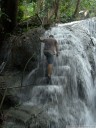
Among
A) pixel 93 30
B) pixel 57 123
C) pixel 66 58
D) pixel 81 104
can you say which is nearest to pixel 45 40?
pixel 66 58

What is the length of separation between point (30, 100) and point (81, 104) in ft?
6.31

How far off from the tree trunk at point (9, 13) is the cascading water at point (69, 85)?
1.88 metres

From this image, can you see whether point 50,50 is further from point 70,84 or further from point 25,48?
point 25,48

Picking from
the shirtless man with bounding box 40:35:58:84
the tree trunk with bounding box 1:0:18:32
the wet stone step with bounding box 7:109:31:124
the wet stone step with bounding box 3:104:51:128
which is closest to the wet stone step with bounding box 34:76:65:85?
the shirtless man with bounding box 40:35:58:84

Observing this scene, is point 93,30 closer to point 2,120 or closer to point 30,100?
point 30,100

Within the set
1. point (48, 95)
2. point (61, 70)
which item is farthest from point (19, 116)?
point (61, 70)

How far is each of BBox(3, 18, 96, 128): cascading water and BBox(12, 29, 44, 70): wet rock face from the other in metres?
0.54

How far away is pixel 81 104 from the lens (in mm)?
10297

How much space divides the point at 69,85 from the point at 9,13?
461cm

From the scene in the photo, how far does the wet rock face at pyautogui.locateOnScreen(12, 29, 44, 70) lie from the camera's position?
12.7m

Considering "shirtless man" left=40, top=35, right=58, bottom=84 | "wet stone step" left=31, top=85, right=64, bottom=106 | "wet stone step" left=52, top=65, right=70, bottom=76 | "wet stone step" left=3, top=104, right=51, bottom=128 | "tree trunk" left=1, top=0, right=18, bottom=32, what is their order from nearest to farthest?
"wet stone step" left=3, top=104, right=51, bottom=128
"wet stone step" left=31, top=85, right=64, bottom=106
"wet stone step" left=52, top=65, right=70, bottom=76
"shirtless man" left=40, top=35, right=58, bottom=84
"tree trunk" left=1, top=0, right=18, bottom=32

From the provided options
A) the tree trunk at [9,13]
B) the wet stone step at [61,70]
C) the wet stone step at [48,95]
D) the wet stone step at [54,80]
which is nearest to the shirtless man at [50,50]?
the wet stone step at [61,70]

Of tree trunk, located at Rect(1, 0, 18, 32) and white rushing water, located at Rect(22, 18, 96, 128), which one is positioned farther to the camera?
tree trunk, located at Rect(1, 0, 18, 32)

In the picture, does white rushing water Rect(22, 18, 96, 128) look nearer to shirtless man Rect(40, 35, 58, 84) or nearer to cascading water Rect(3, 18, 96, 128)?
cascading water Rect(3, 18, 96, 128)
